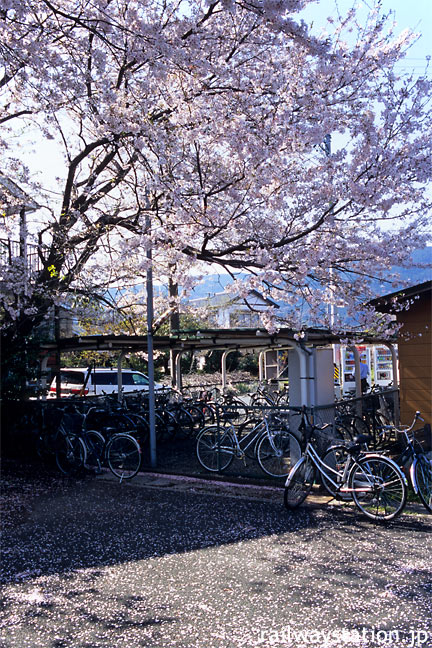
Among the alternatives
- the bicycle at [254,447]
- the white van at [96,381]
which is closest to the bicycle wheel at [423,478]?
the bicycle at [254,447]

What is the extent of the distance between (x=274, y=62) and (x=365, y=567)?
6645 millimetres

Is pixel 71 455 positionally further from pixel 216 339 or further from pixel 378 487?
pixel 378 487

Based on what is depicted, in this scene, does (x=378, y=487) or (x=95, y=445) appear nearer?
(x=378, y=487)

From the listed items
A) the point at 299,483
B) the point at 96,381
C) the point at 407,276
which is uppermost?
the point at 407,276

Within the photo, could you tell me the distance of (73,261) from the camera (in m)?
10.2

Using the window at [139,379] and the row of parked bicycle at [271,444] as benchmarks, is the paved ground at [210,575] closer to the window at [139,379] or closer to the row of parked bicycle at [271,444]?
the row of parked bicycle at [271,444]

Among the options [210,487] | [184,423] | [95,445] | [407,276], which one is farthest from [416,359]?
[184,423]

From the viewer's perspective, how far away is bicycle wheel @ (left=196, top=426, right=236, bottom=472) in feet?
29.2

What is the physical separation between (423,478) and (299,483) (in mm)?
1424

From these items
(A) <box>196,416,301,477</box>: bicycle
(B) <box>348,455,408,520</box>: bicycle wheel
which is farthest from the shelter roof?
(B) <box>348,455,408,520</box>: bicycle wheel

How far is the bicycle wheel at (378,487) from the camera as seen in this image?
602cm

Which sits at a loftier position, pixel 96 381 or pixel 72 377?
pixel 72 377

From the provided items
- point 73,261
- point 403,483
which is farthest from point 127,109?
point 403,483

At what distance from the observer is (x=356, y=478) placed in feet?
21.2
